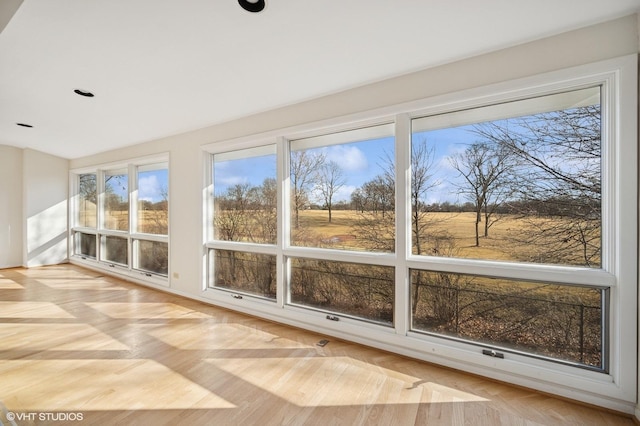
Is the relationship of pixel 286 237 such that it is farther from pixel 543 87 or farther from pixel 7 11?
pixel 7 11

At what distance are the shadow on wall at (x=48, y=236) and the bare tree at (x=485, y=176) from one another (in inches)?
333

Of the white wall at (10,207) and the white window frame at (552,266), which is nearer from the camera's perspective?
the white window frame at (552,266)

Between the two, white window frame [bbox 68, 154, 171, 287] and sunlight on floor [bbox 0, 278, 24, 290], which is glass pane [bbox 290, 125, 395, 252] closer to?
white window frame [bbox 68, 154, 171, 287]

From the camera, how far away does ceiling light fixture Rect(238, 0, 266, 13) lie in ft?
6.01

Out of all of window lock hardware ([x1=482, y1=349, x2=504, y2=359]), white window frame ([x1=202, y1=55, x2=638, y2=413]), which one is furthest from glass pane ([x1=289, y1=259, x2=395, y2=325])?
window lock hardware ([x1=482, y1=349, x2=504, y2=359])

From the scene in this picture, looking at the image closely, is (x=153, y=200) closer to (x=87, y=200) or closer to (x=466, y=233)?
(x=87, y=200)

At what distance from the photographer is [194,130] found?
13.6 ft

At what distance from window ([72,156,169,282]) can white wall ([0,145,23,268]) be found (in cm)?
95

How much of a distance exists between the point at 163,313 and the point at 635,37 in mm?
4972

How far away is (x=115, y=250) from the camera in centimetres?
568

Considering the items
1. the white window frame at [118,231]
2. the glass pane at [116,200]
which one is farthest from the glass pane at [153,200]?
the glass pane at [116,200]

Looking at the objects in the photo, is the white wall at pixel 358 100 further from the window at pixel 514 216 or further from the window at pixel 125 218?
the window at pixel 125 218

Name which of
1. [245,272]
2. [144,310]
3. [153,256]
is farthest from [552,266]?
[153,256]

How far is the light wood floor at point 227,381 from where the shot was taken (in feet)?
5.95
